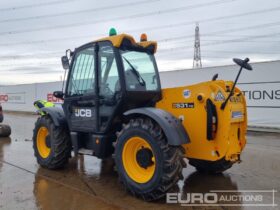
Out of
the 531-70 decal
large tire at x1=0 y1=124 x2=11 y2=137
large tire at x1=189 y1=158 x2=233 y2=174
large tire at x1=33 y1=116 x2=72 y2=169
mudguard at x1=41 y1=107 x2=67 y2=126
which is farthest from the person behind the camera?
large tire at x1=0 y1=124 x2=11 y2=137

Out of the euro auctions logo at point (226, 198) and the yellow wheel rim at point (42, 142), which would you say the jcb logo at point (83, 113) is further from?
the euro auctions logo at point (226, 198)

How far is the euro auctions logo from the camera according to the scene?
424cm

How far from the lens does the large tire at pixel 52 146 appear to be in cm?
575

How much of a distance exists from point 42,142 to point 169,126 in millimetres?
3262

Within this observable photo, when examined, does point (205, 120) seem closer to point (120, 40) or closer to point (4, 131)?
point (120, 40)

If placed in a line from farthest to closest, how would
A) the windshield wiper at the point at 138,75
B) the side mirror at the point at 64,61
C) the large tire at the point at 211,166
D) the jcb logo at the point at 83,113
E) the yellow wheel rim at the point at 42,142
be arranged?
→ the yellow wheel rim at the point at 42,142
the side mirror at the point at 64,61
the jcb logo at the point at 83,113
the large tire at the point at 211,166
the windshield wiper at the point at 138,75

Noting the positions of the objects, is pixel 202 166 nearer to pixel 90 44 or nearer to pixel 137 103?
pixel 137 103

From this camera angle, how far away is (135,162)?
457cm

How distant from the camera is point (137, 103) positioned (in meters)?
5.08

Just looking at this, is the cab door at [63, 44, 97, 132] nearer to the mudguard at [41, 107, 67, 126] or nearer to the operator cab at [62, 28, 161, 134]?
the operator cab at [62, 28, 161, 134]

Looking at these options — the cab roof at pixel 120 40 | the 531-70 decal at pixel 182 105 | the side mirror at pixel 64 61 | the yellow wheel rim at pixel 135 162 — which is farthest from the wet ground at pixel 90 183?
the cab roof at pixel 120 40

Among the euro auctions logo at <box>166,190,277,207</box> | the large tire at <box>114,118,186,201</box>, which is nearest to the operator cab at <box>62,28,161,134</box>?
the large tire at <box>114,118,186,201</box>

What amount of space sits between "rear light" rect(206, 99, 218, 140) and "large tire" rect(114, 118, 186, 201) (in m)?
0.48

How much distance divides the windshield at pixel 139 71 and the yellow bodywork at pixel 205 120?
528mm
